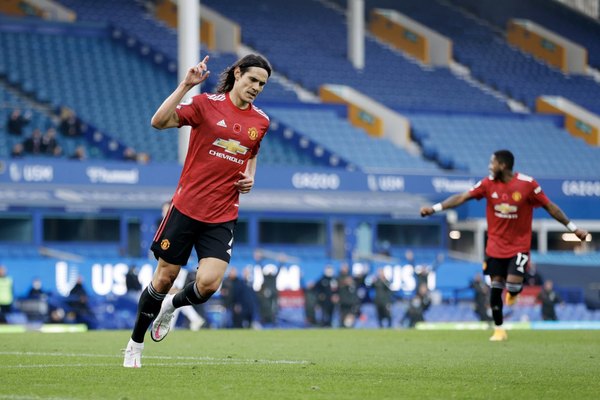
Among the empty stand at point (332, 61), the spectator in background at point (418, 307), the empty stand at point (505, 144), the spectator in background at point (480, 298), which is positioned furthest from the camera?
the empty stand at point (332, 61)

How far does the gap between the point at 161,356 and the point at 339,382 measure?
311 cm

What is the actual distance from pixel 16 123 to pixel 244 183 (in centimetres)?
2396

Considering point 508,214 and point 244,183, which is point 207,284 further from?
point 508,214

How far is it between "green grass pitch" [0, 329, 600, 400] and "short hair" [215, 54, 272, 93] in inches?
84.5

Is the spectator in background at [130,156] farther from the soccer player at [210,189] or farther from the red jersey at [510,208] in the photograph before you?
the soccer player at [210,189]

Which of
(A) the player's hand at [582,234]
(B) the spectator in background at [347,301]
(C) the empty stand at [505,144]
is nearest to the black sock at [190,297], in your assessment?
(A) the player's hand at [582,234]

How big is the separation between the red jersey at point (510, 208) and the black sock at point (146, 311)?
6.48m

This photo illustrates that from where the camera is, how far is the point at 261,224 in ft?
109

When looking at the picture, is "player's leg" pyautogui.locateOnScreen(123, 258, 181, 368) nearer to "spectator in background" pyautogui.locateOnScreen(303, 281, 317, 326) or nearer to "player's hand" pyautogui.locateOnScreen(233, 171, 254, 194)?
"player's hand" pyautogui.locateOnScreen(233, 171, 254, 194)

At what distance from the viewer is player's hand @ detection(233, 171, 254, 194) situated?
31.4 ft

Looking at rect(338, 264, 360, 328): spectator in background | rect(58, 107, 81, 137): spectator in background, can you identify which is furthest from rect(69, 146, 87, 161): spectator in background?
rect(338, 264, 360, 328): spectator in background

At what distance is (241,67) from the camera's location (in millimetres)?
9648

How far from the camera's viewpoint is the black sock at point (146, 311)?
31.6 ft

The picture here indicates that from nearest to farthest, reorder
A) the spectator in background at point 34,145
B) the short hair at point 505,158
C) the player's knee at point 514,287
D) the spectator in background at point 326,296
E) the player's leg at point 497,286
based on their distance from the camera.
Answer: the short hair at point 505,158
the player's knee at point 514,287
the player's leg at point 497,286
the spectator in background at point 326,296
the spectator in background at point 34,145
